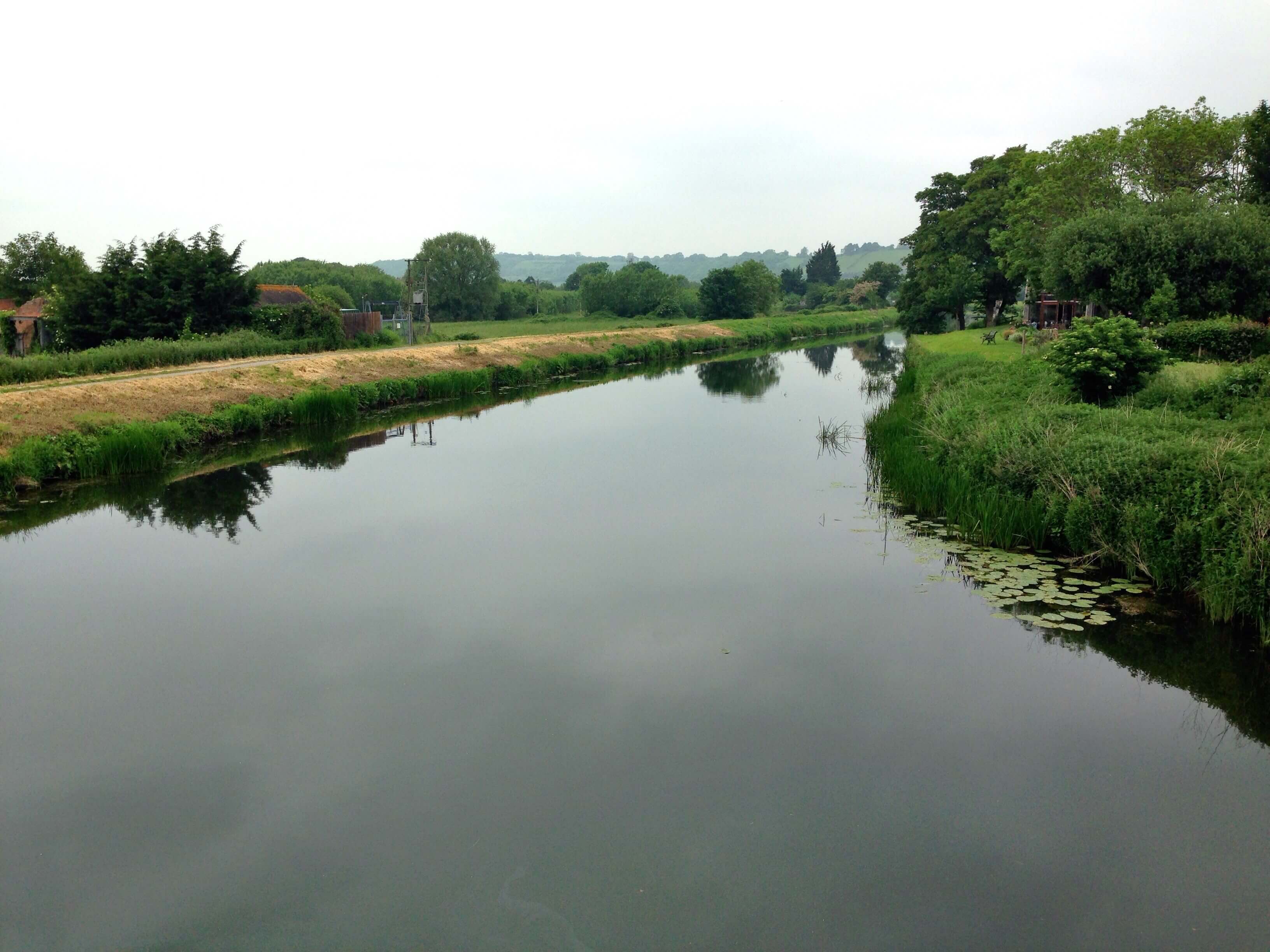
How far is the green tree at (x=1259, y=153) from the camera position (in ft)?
84.0

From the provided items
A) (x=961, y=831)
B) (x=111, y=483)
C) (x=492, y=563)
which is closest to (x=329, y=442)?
(x=111, y=483)

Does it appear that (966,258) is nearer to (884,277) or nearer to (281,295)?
(281,295)

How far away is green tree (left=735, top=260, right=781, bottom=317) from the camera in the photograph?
75750 mm

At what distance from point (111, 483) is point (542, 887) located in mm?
14880

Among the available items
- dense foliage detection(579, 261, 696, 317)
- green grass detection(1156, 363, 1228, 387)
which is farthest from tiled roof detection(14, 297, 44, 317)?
green grass detection(1156, 363, 1228, 387)

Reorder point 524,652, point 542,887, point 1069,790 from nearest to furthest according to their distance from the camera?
point 542,887 → point 1069,790 → point 524,652

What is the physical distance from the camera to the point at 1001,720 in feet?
24.0

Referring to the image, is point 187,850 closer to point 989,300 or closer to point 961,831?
point 961,831

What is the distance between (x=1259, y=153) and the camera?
25.9m

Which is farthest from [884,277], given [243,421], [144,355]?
[243,421]

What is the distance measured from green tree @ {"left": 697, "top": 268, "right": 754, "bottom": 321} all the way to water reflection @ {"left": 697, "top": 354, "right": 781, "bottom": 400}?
1030 inches

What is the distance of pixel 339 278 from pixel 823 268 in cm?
6671

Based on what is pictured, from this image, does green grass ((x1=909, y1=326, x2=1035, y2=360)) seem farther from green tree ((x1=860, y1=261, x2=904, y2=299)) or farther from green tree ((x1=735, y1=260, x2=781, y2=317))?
green tree ((x1=860, y1=261, x2=904, y2=299))

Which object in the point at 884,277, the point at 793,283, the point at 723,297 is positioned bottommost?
the point at 723,297
